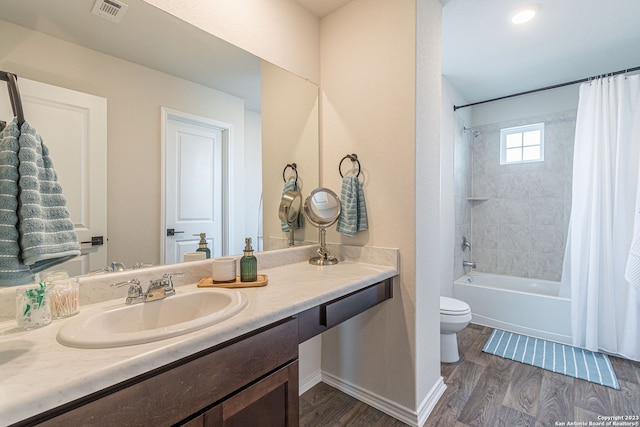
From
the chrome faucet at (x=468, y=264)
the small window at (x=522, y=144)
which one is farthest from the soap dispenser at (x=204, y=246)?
the small window at (x=522, y=144)

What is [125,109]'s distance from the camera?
109cm

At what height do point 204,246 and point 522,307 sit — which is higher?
point 204,246

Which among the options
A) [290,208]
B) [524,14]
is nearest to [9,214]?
[290,208]

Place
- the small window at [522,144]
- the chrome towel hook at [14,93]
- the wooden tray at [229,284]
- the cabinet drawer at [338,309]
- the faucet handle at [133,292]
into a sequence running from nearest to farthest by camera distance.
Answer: the chrome towel hook at [14,93]
the faucet handle at [133,292]
the cabinet drawer at [338,309]
the wooden tray at [229,284]
the small window at [522,144]

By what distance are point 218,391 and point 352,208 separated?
1104 mm

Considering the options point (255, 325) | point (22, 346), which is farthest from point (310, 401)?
point (22, 346)

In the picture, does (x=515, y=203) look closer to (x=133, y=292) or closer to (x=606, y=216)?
(x=606, y=216)

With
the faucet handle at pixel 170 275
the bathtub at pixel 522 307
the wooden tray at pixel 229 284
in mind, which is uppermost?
the faucet handle at pixel 170 275

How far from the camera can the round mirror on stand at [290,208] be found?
1.74m

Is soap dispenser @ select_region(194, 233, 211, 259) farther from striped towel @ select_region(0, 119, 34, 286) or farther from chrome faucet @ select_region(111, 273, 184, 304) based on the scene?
striped towel @ select_region(0, 119, 34, 286)

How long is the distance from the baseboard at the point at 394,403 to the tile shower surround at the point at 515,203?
5.65 ft

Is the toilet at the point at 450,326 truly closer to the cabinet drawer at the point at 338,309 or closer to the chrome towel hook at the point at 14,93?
the cabinet drawer at the point at 338,309

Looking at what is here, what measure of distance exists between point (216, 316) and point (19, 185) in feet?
2.01

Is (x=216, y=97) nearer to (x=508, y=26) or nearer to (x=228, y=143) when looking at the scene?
(x=228, y=143)
